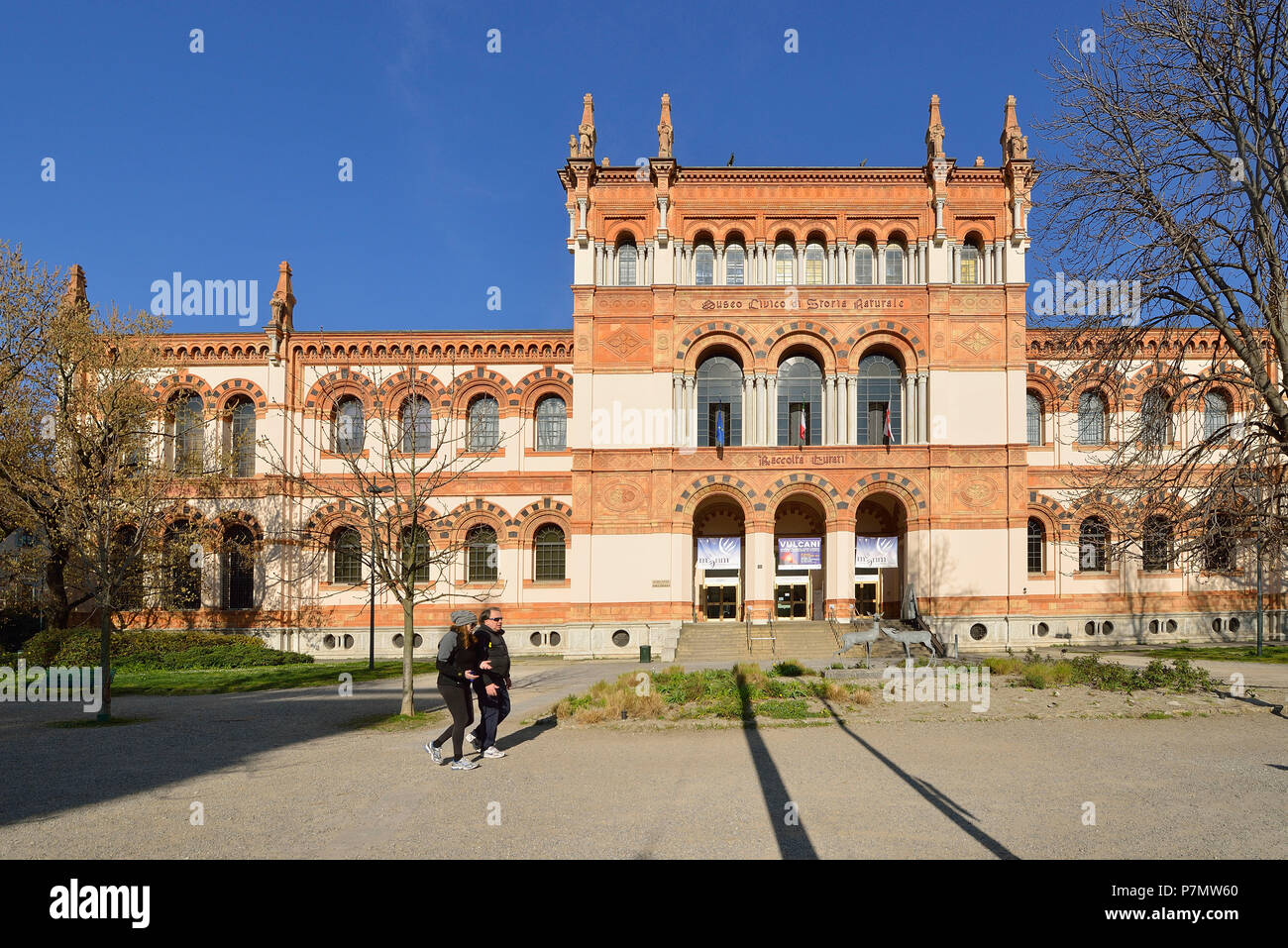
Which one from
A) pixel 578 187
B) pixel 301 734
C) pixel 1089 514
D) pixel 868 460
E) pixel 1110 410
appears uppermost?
pixel 578 187

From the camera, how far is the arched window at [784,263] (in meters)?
33.5

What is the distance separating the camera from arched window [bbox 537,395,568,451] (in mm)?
34812

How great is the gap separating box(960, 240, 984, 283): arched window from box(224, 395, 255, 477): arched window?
30680 mm

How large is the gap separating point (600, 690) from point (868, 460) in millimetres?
18310

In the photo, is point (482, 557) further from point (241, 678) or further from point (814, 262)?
point (814, 262)

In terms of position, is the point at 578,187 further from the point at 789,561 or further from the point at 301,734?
the point at 301,734

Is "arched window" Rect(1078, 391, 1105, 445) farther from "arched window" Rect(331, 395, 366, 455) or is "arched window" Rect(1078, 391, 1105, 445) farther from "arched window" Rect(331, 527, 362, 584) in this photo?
"arched window" Rect(331, 527, 362, 584)

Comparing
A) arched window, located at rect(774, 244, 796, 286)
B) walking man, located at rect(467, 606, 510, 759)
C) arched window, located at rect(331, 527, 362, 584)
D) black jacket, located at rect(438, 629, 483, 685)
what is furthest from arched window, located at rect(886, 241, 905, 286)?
black jacket, located at rect(438, 629, 483, 685)

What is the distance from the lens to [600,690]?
1744cm

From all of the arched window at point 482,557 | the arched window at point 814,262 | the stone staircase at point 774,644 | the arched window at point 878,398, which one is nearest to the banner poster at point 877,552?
the stone staircase at point 774,644

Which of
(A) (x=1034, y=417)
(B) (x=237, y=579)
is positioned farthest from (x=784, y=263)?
(B) (x=237, y=579)

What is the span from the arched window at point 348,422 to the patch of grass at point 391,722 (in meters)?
20.4
